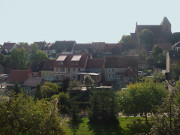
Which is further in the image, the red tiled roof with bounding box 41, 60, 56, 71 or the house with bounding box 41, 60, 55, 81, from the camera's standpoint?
the red tiled roof with bounding box 41, 60, 56, 71

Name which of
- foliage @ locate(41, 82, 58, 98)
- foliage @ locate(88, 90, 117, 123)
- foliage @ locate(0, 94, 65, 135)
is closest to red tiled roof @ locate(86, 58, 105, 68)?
foliage @ locate(41, 82, 58, 98)

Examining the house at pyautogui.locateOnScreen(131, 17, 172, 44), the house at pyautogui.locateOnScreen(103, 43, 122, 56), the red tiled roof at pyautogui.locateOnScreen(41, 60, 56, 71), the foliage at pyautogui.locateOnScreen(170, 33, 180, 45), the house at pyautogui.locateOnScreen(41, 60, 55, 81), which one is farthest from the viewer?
Answer: the house at pyautogui.locateOnScreen(131, 17, 172, 44)

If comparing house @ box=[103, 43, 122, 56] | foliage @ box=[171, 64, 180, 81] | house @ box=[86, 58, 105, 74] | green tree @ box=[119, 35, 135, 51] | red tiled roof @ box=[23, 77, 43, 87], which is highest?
green tree @ box=[119, 35, 135, 51]

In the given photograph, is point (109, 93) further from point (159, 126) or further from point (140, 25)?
point (140, 25)

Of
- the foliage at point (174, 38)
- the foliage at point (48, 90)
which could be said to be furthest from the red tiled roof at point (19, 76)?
the foliage at point (174, 38)

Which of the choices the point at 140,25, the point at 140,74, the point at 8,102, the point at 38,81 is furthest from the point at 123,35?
the point at 8,102

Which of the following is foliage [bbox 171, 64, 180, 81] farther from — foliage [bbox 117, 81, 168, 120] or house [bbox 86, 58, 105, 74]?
foliage [bbox 117, 81, 168, 120]

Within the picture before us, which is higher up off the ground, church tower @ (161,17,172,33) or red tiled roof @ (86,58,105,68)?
church tower @ (161,17,172,33)

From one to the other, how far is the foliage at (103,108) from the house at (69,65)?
72.6 ft

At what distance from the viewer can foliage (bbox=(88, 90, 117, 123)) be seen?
3234 cm

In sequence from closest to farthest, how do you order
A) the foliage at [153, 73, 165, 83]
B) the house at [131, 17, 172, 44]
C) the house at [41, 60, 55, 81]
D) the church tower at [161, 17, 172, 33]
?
1. the foliage at [153, 73, 165, 83]
2. the house at [41, 60, 55, 81]
3. the house at [131, 17, 172, 44]
4. the church tower at [161, 17, 172, 33]

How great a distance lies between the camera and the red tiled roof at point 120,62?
5403 centimetres

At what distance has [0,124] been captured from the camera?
1800 centimetres

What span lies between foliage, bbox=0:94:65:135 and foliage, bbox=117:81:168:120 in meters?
12.4
